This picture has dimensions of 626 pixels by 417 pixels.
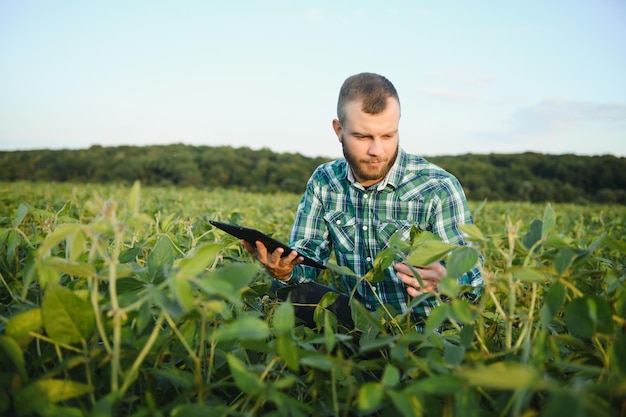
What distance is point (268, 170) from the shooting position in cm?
1770

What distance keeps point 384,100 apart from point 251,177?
16.1 metres

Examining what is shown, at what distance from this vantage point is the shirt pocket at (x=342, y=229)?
6.73ft

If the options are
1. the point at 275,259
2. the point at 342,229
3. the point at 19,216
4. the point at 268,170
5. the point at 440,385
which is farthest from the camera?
the point at 268,170

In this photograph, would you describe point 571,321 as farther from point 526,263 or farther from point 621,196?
point 621,196

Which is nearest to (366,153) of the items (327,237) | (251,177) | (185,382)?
(327,237)

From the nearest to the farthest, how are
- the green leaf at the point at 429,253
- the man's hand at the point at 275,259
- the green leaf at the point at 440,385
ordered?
the green leaf at the point at 440,385
the green leaf at the point at 429,253
the man's hand at the point at 275,259

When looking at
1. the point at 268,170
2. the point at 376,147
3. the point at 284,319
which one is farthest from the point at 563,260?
the point at 268,170

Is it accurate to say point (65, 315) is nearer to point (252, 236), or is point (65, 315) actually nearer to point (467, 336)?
point (467, 336)

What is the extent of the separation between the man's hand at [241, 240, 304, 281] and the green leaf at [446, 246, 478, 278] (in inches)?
33.9

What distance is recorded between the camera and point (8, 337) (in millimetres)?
546

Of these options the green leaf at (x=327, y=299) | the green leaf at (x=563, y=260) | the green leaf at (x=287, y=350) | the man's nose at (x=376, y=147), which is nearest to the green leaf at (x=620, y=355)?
the green leaf at (x=563, y=260)

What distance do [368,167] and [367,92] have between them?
323 millimetres

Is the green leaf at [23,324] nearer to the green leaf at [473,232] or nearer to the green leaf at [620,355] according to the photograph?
the green leaf at [473,232]

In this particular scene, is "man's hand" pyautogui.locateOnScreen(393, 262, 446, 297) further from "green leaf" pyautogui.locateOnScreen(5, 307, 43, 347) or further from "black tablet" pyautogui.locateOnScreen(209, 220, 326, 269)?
"green leaf" pyautogui.locateOnScreen(5, 307, 43, 347)
